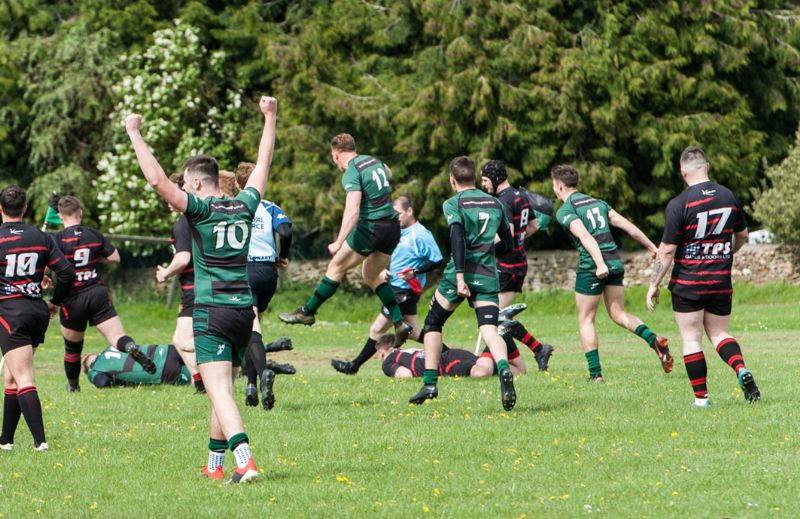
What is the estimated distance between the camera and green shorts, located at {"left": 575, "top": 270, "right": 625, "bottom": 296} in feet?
43.4

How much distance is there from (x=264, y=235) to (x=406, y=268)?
10.8 ft

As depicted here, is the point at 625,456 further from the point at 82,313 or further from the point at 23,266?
the point at 82,313

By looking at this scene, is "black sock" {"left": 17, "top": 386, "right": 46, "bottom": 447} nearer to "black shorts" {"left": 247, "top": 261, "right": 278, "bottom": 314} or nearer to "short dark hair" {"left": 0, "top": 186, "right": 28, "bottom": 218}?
"short dark hair" {"left": 0, "top": 186, "right": 28, "bottom": 218}

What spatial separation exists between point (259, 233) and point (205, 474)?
371 centimetres

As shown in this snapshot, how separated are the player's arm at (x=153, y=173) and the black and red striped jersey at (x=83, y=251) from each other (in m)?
5.98

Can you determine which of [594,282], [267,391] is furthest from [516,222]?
[267,391]

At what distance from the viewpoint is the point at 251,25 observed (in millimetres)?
33281

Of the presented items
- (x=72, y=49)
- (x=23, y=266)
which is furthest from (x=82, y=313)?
(x=72, y=49)

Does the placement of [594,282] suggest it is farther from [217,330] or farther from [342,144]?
[217,330]

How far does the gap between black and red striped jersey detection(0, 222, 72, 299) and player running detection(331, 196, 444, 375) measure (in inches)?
207

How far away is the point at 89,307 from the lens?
13.6 m

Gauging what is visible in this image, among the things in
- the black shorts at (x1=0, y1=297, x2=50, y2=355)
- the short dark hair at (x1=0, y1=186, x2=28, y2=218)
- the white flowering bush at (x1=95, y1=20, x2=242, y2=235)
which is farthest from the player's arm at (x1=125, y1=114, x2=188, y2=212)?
the white flowering bush at (x1=95, y1=20, x2=242, y2=235)

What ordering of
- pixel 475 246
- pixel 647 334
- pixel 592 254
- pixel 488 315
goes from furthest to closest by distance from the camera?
pixel 647 334, pixel 592 254, pixel 475 246, pixel 488 315

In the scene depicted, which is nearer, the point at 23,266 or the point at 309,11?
the point at 23,266
